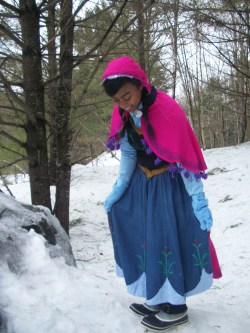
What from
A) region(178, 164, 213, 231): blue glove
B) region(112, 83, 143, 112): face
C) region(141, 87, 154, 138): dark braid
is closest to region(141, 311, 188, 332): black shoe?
region(178, 164, 213, 231): blue glove

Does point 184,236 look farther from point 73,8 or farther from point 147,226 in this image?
point 73,8

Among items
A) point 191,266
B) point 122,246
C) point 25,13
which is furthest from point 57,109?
point 191,266

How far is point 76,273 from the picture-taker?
7.07 feet

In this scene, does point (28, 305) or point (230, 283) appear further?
point (230, 283)

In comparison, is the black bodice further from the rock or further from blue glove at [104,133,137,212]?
the rock

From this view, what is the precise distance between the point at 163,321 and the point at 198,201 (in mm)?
718

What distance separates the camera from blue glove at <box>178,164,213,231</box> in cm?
192

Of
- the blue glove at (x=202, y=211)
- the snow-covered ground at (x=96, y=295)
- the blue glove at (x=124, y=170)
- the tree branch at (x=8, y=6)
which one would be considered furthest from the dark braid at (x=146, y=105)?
the tree branch at (x=8, y=6)

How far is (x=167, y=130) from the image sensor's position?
1.95 meters

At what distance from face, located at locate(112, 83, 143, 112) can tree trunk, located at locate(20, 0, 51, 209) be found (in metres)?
2.04

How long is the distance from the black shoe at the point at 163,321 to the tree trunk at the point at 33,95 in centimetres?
245

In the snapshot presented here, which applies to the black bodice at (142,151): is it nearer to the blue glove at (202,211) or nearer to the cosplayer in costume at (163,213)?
the cosplayer in costume at (163,213)

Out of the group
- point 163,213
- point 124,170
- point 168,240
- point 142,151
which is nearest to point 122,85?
point 142,151

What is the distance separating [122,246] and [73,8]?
2.99 metres
